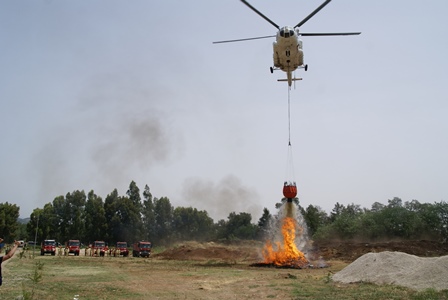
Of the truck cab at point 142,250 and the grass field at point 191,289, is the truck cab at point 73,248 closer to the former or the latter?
the truck cab at point 142,250

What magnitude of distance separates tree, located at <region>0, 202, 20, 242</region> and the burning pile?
58464 mm

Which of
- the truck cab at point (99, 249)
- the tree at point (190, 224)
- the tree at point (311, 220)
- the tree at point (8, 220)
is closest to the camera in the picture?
the truck cab at point (99, 249)

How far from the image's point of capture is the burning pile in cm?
3306

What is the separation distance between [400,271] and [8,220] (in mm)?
74328

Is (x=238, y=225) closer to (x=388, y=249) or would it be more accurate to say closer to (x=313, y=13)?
(x=388, y=249)

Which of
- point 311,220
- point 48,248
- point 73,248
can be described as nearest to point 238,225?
point 311,220

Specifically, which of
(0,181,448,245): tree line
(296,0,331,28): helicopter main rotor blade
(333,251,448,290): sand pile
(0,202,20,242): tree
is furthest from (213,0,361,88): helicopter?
(0,202,20,242): tree

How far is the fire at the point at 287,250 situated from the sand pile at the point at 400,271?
10942 millimetres

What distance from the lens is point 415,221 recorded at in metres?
54.8

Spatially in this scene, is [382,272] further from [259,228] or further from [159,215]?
[159,215]

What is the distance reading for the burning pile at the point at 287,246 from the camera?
33.1m

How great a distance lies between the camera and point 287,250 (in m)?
34.2

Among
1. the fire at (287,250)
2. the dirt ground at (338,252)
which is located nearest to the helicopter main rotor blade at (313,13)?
the fire at (287,250)

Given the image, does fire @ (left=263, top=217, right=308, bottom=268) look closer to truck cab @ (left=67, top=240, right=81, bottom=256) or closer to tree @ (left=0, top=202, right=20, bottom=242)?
truck cab @ (left=67, top=240, right=81, bottom=256)
